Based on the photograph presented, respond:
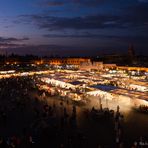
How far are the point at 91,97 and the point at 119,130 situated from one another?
8.32 m

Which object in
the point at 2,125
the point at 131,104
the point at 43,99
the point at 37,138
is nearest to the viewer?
the point at 37,138

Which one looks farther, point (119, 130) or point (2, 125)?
point (2, 125)

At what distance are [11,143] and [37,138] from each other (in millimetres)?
1273

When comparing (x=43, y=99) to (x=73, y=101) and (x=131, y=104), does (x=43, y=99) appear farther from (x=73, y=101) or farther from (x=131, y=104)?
(x=131, y=104)

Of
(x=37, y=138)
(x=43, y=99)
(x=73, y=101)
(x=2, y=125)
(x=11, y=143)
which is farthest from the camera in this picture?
(x=43, y=99)

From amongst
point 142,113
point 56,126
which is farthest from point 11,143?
point 142,113

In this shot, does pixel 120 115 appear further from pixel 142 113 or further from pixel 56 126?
pixel 56 126

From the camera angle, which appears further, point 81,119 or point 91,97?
point 91,97

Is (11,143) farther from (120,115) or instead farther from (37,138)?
(120,115)

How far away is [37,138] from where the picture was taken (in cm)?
1245

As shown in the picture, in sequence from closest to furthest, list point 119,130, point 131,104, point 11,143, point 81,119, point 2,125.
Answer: point 11,143, point 119,130, point 2,125, point 81,119, point 131,104

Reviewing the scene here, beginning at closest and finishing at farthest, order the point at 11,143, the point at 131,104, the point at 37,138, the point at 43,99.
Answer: the point at 11,143
the point at 37,138
the point at 131,104
the point at 43,99

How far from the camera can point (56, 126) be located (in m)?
14.0

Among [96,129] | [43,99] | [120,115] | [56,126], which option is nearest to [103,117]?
[120,115]
